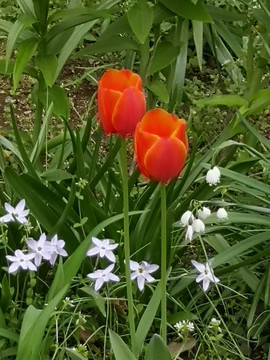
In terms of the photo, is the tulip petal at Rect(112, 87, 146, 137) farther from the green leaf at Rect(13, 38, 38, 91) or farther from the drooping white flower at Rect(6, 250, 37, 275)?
the green leaf at Rect(13, 38, 38, 91)

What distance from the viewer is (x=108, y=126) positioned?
1447mm

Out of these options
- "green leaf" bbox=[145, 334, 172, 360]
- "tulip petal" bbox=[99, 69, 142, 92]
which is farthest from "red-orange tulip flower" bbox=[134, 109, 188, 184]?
"green leaf" bbox=[145, 334, 172, 360]

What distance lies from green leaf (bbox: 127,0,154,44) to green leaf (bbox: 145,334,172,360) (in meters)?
1.05

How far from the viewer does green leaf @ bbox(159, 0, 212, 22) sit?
2398mm

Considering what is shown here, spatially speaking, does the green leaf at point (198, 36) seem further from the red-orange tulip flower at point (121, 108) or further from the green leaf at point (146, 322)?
the red-orange tulip flower at point (121, 108)

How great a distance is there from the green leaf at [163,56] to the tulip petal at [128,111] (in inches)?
42.6

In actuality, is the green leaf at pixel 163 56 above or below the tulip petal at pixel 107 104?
below

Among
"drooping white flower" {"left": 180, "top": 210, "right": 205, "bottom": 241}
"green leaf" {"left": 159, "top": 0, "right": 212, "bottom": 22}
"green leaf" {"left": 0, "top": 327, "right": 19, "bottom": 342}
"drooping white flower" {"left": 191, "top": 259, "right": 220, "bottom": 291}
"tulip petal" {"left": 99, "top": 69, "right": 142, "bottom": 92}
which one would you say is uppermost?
"tulip petal" {"left": 99, "top": 69, "right": 142, "bottom": 92}

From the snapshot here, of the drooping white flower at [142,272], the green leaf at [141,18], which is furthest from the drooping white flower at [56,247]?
the green leaf at [141,18]

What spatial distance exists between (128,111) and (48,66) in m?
0.98

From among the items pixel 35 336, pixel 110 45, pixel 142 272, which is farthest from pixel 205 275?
pixel 110 45

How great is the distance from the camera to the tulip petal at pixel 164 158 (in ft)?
4.40

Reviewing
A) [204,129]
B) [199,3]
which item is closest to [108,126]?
[199,3]

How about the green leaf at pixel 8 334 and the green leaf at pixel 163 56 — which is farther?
the green leaf at pixel 163 56
